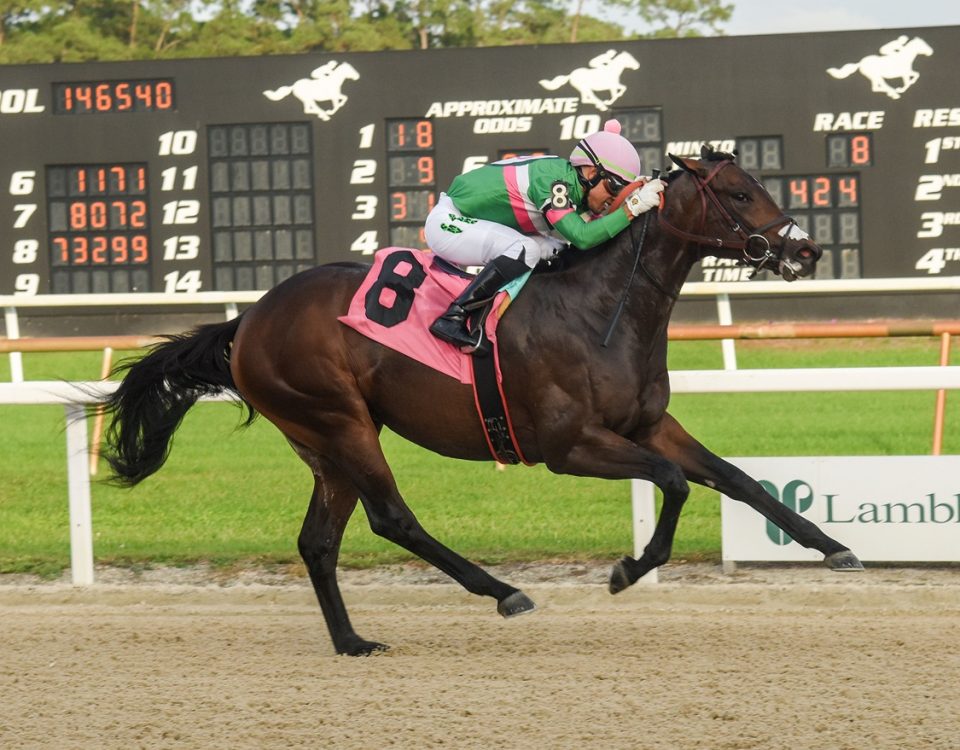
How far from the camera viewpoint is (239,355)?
470 cm

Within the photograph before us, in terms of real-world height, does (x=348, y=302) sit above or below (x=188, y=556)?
above

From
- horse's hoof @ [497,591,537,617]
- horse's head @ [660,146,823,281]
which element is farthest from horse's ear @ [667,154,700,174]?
horse's hoof @ [497,591,537,617]

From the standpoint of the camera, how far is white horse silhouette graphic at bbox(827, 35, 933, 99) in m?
12.4

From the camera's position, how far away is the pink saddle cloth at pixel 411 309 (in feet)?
14.6

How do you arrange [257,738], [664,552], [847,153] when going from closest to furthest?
[257,738] → [664,552] → [847,153]

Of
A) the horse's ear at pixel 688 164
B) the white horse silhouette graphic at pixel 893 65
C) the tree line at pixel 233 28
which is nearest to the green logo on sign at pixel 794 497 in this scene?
the horse's ear at pixel 688 164

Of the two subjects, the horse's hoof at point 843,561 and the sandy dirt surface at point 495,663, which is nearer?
the sandy dirt surface at point 495,663

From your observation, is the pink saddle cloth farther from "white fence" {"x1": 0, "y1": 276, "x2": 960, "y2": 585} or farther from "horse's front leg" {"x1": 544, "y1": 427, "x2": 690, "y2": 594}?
"white fence" {"x1": 0, "y1": 276, "x2": 960, "y2": 585}

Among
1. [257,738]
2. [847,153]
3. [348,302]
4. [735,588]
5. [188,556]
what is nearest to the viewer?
[257,738]

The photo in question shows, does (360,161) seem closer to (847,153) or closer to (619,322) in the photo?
(847,153)

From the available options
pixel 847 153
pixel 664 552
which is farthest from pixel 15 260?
pixel 664 552

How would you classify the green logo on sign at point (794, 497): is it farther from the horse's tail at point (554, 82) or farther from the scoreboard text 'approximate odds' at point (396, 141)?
the horse's tail at point (554, 82)

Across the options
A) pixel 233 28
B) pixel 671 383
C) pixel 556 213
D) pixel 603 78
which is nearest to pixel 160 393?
pixel 556 213

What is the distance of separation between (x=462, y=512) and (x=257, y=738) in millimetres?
3134
